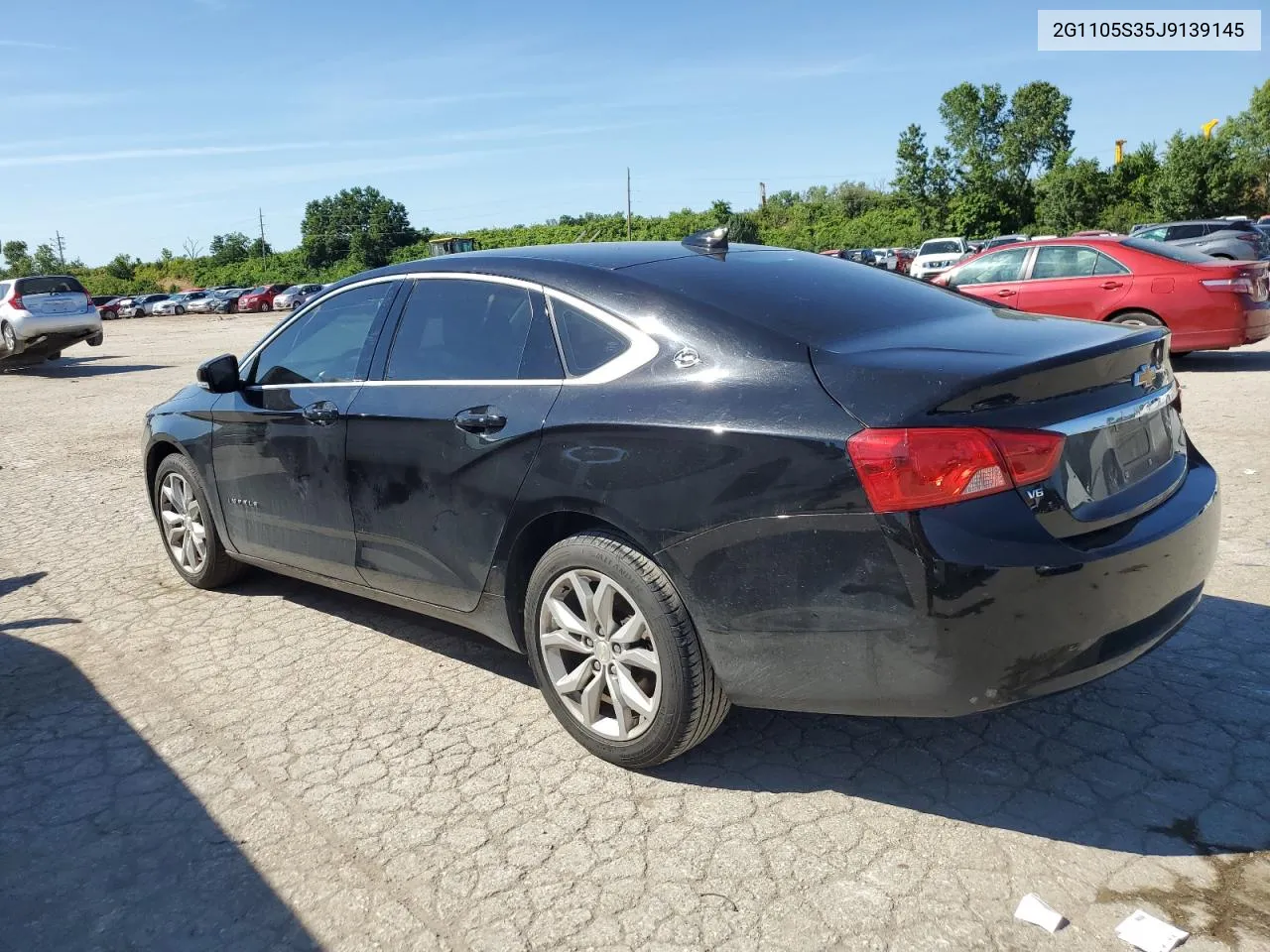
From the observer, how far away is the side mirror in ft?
15.7

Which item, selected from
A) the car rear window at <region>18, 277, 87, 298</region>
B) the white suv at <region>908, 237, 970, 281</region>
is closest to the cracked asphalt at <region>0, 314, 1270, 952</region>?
the car rear window at <region>18, 277, 87, 298</region>

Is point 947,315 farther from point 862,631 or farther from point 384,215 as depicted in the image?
point 384,215

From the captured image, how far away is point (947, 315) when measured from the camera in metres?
3.50

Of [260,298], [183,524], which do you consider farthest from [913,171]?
[183,524]

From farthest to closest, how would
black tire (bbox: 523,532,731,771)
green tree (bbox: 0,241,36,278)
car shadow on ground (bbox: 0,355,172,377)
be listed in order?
green tree (bbox: 0,241,36,278) → car shadow on ground (bbox: 0,355,172,377) → black tire (bbox: 523,532,731,771)

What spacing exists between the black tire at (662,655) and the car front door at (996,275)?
9.83 m

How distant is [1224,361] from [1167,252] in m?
1.96

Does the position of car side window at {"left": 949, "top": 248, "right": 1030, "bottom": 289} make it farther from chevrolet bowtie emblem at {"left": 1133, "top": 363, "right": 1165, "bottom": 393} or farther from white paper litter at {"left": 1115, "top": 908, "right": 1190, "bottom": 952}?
white paper litter at {"left": 1115, "top": 908, "right": 1190, "bottom": 952}

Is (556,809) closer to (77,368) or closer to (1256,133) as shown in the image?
(77,368)

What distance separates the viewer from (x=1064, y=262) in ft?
38.3

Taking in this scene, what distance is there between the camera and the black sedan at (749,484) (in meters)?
2.62

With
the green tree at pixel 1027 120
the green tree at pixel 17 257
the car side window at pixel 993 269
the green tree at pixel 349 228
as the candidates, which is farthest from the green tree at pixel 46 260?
the car side window at pixel 993 269

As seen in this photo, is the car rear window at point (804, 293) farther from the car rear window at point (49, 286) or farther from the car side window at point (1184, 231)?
the car side window at point (1184, 231)

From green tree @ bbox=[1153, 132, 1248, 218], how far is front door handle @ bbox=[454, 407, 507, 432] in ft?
193
